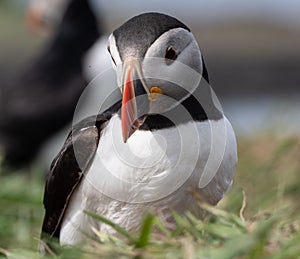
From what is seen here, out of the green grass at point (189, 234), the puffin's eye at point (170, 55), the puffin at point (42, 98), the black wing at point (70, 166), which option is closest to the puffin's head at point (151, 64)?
the puffin's eye at point (170, 55)

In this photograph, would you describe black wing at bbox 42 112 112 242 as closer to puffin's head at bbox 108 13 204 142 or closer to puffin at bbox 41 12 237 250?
puffin at bbox 41 12 237 250

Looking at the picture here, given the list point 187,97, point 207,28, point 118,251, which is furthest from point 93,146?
point 207,28

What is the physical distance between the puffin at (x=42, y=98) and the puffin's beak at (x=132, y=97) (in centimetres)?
469

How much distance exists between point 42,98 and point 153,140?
5037mm

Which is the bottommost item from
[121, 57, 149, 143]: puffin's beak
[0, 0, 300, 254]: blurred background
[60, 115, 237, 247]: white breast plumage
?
[0, 0, 300, 254]: blurred background

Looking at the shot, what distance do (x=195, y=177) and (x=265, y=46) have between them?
17.7 metres

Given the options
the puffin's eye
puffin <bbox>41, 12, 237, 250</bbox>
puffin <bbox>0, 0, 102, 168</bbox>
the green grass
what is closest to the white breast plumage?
puffin <bbox>41, 12, 237, 250</bbox>

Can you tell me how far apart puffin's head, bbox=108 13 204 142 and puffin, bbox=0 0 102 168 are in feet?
15.2

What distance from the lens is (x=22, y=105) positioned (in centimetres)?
865

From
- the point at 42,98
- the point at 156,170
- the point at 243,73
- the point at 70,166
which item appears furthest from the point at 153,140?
A: the point at 243,73

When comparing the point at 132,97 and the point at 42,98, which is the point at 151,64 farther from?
the point at 42,98

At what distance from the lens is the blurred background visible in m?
5.45

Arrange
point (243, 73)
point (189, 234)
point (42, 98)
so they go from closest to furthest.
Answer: point (189, 234)
point (42, 98)
point (243, 73)

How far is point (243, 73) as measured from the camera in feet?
60.8
